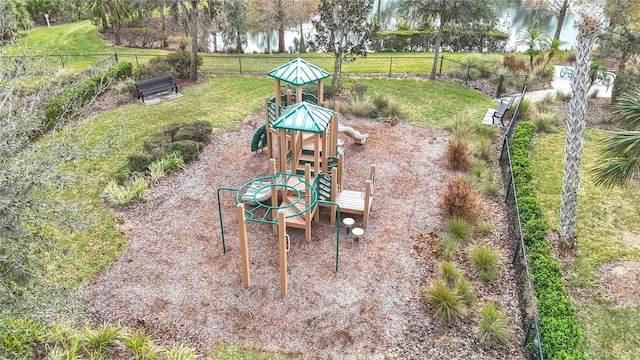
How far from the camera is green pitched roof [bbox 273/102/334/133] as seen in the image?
853cm

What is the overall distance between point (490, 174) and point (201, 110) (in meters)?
9.97

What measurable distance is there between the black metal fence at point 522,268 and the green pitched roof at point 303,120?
4548 millimetres

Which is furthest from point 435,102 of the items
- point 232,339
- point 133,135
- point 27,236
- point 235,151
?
point 27,236

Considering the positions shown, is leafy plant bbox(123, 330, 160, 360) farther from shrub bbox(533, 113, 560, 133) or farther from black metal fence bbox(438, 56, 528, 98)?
black metal fence bbox(438, 56, 528, 98)

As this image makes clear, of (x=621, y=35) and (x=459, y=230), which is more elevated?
(x=621, y=35)

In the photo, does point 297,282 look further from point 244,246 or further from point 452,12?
point 452,12

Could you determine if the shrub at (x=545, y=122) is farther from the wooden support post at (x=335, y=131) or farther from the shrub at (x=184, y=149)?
the shrub at (x=184, y=149)

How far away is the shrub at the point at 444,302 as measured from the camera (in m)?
7.13

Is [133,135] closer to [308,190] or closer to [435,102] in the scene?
[308,190]

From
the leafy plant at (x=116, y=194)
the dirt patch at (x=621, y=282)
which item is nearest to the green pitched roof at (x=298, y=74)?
the leafy plant at (x=116, y=194)

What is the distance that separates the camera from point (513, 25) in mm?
34625

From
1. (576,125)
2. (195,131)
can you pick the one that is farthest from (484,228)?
(195,131)

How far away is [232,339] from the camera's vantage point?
22.3 feet

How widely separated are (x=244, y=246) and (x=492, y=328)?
432cm
